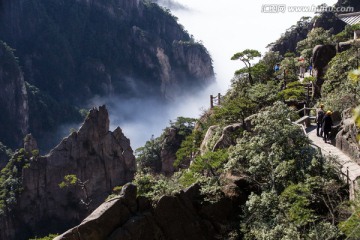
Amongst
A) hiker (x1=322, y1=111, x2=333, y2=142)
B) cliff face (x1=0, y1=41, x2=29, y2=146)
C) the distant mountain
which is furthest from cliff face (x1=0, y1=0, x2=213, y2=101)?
hiker (x1=322, y1=111, x2=333, y2=142)

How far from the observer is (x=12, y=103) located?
105m

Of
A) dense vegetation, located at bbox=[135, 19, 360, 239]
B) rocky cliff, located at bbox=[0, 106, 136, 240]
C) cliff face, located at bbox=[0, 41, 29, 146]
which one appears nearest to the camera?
dense vegetation, located at bbox=[135, 19, 360, 239]

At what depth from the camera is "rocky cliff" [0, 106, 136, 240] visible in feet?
170

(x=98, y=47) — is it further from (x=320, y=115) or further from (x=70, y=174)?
(x=320, y=115)

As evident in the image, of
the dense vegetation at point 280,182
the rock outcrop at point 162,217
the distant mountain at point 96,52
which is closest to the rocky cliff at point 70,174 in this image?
the dense vegetation at point 280,182

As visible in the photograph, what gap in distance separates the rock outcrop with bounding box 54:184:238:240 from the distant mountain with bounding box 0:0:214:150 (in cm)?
10279

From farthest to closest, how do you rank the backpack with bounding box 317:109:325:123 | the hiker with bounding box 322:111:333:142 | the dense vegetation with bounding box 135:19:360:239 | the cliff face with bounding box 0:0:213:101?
the cliff face with bounding box 0:0:213:101 → the backpack with bounding box 317:109:325:123 → the hiker with bounding box 322:111:333:142 → the dense vegetation with bounding box 135:19:360:239

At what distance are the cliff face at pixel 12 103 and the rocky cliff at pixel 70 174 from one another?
50526 mm

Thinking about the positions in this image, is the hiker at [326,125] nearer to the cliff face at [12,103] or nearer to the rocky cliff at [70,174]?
the rocky cliff at [70,174]

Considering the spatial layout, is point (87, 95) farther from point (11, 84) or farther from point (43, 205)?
point (43, 205)

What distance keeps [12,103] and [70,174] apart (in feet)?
190

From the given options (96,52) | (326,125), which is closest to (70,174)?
(326,125)

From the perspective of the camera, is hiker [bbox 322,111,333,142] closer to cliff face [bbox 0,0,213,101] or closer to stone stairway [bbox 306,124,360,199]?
stone stairway [bbox 306,124,360,199]

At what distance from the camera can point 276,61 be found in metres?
44.3
